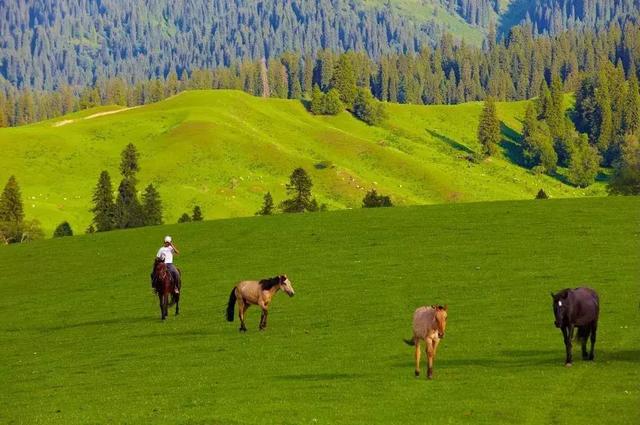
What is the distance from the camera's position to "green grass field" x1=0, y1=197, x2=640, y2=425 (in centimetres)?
2780

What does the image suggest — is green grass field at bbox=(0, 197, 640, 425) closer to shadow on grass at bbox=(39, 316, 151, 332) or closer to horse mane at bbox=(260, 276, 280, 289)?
shadow on grass at bbox=(39, 316, 151, 332)

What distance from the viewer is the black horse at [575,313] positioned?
30.2m

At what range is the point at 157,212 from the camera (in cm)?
13325

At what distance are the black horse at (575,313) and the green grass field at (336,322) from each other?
33.4 inches

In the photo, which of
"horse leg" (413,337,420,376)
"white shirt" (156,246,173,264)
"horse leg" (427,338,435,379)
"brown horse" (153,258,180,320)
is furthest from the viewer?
"white shirt" (156,246,173,264)

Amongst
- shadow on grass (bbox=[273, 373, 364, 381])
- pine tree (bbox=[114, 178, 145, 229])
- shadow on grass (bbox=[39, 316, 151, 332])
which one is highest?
pine tree (bbox=[114, 178, 145, 229])

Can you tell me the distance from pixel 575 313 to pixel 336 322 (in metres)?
13.6

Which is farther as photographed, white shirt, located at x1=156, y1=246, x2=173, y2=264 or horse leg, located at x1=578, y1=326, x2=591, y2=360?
white shirt, located at x1=156, y1=246, x2=173, y2=264

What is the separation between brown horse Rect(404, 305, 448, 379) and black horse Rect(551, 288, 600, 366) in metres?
3.47

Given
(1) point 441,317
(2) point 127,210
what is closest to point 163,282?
(1) point 441,317

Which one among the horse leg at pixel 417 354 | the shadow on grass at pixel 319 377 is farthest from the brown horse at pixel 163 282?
the horse leg at pixel 417 354

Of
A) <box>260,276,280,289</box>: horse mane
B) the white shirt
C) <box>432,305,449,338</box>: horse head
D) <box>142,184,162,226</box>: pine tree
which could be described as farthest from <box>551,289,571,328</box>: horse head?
<box>142,184,162,226</box>: pine tree

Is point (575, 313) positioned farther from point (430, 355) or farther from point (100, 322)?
point (100, 322)

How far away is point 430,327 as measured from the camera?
95.0 feet
